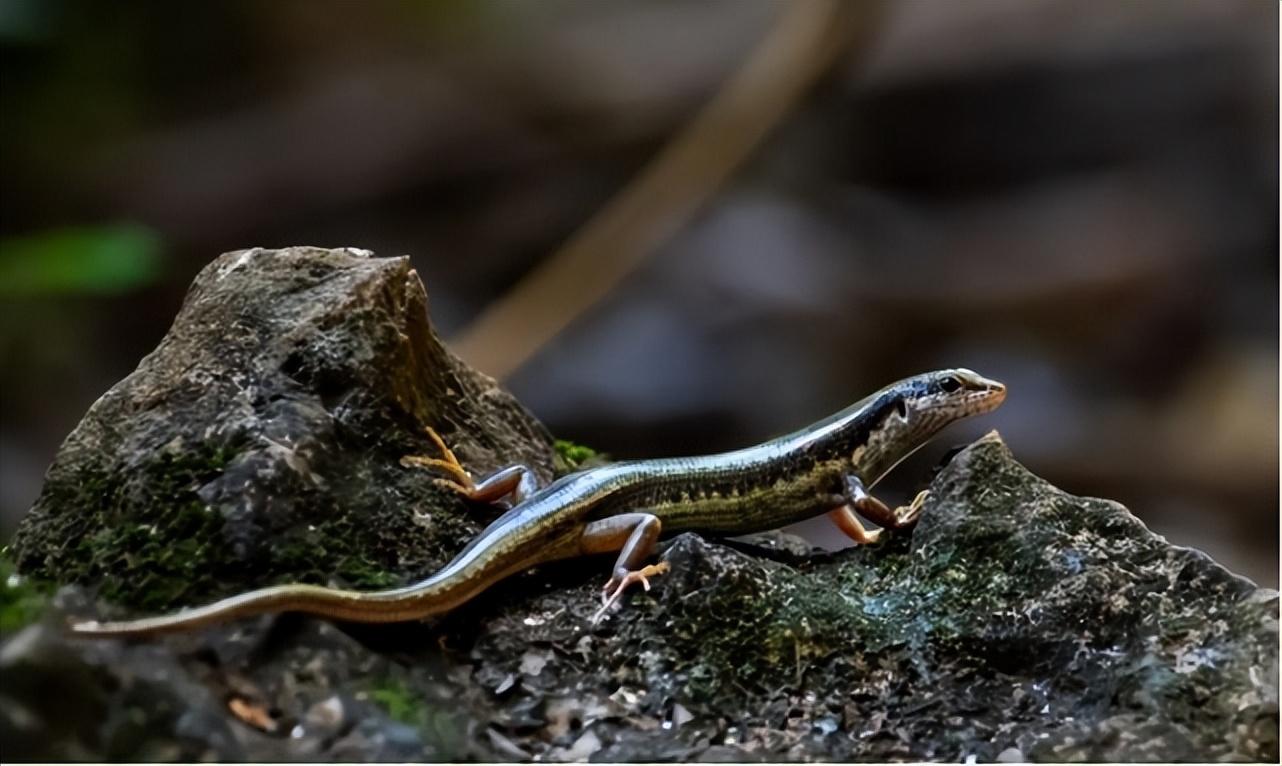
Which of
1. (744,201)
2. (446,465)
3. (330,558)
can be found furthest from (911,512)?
(744,201)

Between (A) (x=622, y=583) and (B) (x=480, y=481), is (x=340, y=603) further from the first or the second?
(B) (x=480, y=481)

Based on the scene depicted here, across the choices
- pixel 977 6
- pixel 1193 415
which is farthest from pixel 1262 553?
pixel 977 6

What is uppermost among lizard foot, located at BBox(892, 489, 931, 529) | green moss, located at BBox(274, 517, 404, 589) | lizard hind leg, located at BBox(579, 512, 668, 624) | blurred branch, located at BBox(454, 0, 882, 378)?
blurred branch, located at BBox(454, 0, 882, 378)

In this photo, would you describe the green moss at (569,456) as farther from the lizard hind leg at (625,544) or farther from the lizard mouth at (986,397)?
the lizard mouth at (986,397)

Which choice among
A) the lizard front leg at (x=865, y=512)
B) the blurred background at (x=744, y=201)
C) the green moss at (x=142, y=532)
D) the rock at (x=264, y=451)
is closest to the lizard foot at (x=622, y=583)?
the rock at (x=264, y=451)

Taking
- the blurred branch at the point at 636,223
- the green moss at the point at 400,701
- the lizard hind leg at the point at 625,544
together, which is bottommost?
the green moss at the point at 400,701

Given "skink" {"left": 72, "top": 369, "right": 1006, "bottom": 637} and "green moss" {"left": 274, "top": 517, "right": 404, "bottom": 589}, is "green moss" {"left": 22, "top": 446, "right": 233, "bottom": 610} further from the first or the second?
"skink" {"left": 72, "top": 369, "right": 1006, "bottom": 637}

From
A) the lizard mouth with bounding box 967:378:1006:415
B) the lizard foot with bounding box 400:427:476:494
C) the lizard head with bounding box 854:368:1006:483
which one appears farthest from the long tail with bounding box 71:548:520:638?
the lizard mouth with bounding box 967:378:1006:415
